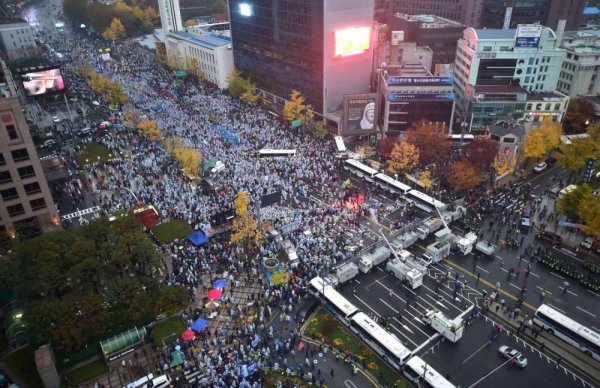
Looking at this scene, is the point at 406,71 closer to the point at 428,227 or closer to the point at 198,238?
the point at 428,227

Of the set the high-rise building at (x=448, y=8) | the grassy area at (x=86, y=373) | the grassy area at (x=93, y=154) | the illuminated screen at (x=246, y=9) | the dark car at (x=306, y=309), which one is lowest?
Answer: the grassy area at (x=86, y=373)

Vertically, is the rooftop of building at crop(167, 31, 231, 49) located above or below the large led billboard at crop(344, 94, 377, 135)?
above

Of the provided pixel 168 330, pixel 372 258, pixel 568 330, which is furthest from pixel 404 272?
pixel 168 330

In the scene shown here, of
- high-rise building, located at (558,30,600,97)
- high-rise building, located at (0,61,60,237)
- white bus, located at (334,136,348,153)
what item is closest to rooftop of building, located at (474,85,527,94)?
high-rise building, located at (558,30,600,97)

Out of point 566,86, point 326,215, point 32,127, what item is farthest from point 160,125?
point 566,86

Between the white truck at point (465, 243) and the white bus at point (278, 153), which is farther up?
the white bus at point (278, 153)

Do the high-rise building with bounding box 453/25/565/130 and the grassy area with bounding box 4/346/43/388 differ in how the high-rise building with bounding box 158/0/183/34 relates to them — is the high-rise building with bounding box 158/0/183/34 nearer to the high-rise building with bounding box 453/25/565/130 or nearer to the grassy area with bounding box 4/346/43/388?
the high-rise building with bounding box 453/25/565/130

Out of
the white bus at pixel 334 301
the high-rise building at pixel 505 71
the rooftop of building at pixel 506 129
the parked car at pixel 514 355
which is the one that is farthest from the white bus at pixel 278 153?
the parked car at pixel 514 355

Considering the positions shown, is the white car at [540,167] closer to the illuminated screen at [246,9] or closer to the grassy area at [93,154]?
the illuminated screen at [246,9]
